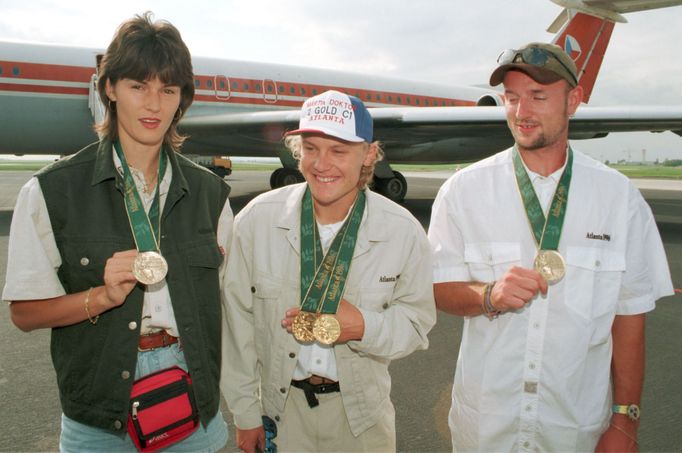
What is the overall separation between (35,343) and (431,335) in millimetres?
3578

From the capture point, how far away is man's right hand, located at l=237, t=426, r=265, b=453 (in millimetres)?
1940

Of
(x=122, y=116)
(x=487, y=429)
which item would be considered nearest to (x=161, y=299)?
(x=122, y=116)

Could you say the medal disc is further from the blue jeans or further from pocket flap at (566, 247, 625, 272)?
pocket flap at (566, 247, 625, 272)

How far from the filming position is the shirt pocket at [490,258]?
6.42 feet

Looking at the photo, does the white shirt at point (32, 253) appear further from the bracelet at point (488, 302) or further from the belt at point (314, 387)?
the bracelet at point (488, 302)

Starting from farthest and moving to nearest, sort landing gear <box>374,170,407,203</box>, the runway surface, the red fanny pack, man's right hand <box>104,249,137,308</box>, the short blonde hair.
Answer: landing gear <box>374,170,407,203</box> → the runway surface → the short blonde hair → the red fanny pack → man's right hand <box>104,249,137,308</box>

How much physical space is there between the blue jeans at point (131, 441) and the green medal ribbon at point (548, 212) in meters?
1.41

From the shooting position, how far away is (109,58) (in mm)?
1755

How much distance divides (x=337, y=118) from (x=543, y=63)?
32.6 inches

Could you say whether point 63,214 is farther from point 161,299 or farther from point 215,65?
point 215,65

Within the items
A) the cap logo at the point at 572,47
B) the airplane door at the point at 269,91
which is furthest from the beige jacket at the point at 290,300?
the cap logo at the point at 572,47

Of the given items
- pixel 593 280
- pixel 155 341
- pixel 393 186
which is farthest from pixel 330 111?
pixel 393 186

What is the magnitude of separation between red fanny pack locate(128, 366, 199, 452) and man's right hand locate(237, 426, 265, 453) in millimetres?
258

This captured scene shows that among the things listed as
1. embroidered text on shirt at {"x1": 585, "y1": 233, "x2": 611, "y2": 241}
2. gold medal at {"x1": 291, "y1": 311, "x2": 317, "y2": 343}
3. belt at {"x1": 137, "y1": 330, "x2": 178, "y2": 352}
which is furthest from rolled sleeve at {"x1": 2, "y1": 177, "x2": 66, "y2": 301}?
embroidered text on shirt at {"x1": 585, "y1": 233, "x2": 611, "y2": 241}
